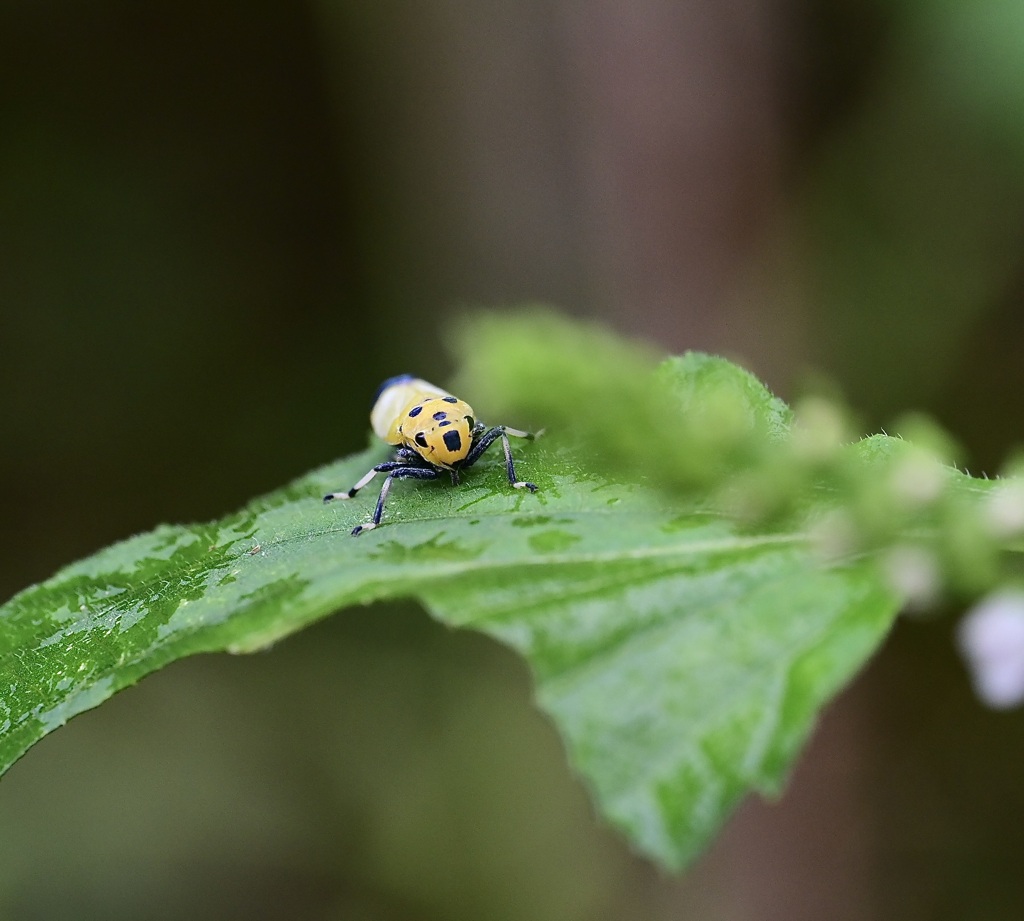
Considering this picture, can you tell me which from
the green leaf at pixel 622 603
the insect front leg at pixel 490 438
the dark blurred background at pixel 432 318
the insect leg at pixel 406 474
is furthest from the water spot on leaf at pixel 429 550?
the dark blurred background at pixel 432 318

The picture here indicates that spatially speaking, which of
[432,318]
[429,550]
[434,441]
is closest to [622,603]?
[429,550]

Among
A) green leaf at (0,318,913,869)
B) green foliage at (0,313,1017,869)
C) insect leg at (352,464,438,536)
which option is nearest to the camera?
green foliage at (0,313,1017,869)

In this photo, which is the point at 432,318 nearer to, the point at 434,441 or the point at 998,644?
the point at 434,441

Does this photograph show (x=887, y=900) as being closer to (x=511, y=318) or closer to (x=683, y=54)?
(x=683, y=54)

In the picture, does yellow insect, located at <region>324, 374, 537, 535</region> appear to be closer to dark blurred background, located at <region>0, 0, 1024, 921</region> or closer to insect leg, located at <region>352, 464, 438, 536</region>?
insect leg, located at <region>352, 464, 438, 536</region>

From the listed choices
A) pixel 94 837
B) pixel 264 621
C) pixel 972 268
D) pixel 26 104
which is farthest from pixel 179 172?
pixel 264 621

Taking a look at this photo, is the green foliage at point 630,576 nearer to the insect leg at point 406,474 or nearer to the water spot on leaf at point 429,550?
the water spot on leaf at point 429,550

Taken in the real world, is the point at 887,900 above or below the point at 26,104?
below

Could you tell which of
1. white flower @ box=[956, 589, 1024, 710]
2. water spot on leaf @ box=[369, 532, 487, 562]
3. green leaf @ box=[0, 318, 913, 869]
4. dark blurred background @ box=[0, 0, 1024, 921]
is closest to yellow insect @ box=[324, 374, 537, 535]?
green leaf @ box=[0, 318, 913, 869]
